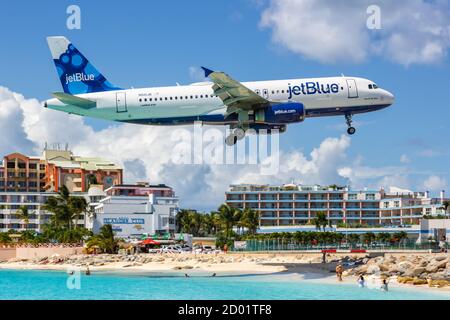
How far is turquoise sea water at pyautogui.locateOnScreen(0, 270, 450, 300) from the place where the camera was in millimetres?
59125

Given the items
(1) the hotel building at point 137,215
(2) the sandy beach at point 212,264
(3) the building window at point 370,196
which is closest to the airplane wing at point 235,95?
(2) the sandy beach at point 212,264

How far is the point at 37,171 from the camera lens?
181500 mm

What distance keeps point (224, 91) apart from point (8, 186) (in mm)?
124988

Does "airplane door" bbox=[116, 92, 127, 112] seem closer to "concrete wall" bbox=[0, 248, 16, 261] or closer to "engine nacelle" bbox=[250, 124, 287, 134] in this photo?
"engine nacelle" bbox=[250, 124, 287, 134]

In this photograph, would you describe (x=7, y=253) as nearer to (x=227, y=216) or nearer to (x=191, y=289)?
(x=227, y=216)

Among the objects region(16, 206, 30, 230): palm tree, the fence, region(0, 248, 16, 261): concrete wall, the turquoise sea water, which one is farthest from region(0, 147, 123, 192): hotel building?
the turquoise sea water

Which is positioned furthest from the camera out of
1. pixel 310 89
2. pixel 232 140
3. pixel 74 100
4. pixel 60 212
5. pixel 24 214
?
pixel 24 214

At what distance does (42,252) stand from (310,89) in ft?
201

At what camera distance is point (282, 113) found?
6125cm

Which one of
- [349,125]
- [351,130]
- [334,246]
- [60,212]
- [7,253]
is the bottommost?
[7,253]

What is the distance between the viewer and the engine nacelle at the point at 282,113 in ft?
200

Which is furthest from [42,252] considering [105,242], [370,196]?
[370,196]
